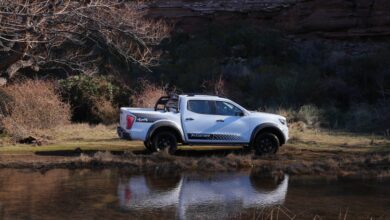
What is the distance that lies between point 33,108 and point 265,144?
31.8 feet

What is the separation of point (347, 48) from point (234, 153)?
30157mm

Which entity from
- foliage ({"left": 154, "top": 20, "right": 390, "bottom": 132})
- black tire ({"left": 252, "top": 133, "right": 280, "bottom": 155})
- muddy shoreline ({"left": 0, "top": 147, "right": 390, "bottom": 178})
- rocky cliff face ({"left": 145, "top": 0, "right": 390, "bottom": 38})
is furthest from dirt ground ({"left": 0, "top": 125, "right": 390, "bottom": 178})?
rocky cliff face ({"left": 145, "top": 0, "right": 390, "bottom": 38})

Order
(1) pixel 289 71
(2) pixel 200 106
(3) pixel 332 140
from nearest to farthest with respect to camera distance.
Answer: (2) pixel 200 106 < (3) pixel 332 140 < (1) pixel 289 71

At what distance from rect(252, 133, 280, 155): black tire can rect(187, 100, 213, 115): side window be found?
1.51 m

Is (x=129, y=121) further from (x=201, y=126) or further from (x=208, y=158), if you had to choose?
(x=208, y=158)

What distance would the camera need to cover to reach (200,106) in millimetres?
18016

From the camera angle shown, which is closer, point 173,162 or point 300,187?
point 300,187

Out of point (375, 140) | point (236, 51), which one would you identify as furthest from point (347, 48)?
point (375, 140)

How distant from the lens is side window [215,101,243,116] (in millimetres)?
18031

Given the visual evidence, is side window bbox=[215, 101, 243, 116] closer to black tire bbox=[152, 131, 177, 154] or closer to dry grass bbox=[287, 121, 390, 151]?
black tire bbox=[152, 131, 177, 154]

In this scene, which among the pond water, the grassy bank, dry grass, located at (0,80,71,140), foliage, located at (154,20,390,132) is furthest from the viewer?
foliage, located at (154,20,390,132)

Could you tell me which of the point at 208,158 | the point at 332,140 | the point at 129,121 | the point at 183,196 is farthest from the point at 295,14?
the point at 183,196

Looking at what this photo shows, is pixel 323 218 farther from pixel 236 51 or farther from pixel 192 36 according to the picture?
pixel 192 36

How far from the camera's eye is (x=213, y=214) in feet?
33.5
